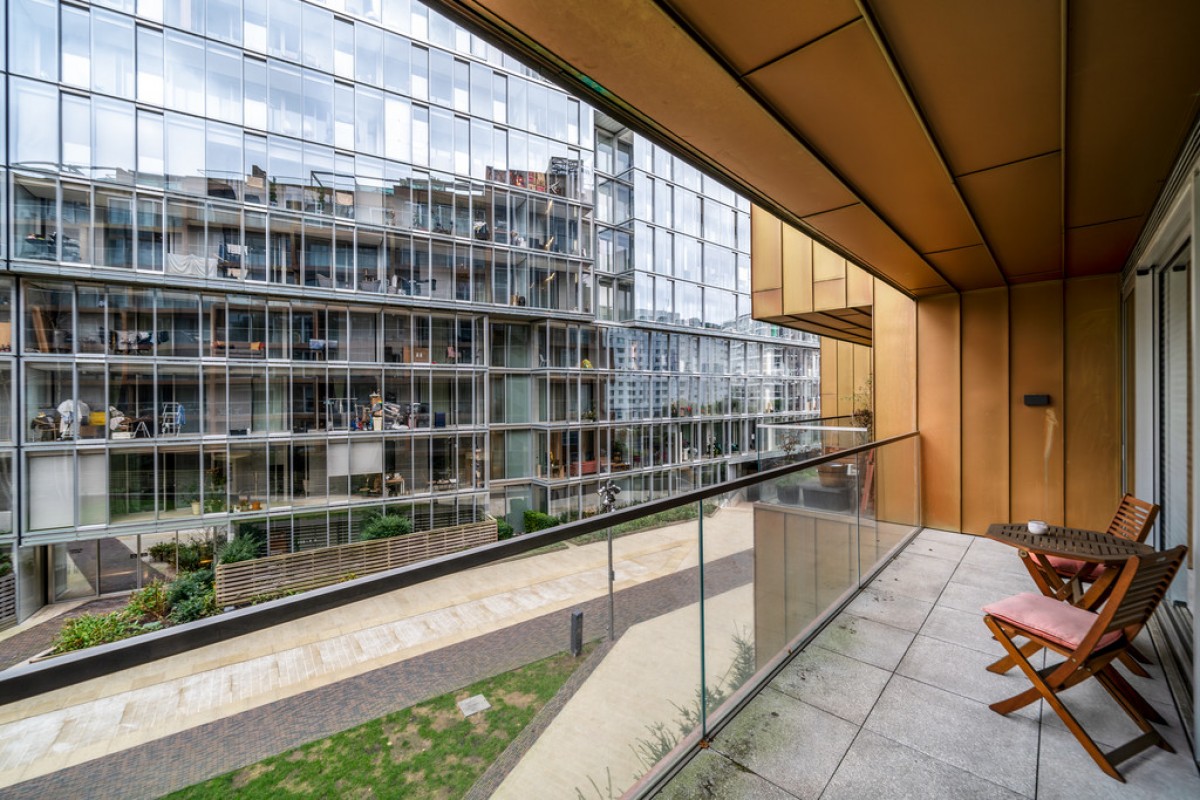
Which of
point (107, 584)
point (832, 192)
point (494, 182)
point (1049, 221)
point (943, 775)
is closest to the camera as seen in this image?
point (943, 775)

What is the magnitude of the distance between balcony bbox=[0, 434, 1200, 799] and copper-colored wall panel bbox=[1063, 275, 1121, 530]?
7.34 ft

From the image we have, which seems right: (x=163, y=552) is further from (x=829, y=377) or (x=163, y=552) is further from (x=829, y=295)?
(x=829, y=377)

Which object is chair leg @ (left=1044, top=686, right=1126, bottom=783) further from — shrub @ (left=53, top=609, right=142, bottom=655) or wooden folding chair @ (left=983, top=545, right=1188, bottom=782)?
shrub @ (left=53, top=609, right=142, bottom=655)

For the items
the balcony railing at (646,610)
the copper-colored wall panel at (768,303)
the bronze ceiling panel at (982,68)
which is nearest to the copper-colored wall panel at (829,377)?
the copper-colored wall panel at (768,303)

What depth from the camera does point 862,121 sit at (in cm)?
228

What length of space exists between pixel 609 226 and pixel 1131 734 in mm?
19025

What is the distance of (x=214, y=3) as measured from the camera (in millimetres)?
11844

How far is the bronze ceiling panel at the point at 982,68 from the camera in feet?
5.35

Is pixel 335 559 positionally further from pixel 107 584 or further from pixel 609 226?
pixel 609 226

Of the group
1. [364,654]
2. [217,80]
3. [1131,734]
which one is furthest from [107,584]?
[1131,734]

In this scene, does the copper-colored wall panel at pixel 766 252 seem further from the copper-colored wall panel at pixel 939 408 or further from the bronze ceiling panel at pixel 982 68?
the bronze ceiling panel at pixel 982 68

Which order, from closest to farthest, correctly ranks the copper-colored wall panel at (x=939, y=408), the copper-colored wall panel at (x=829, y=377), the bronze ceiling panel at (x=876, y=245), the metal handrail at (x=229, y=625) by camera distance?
the metal handrail at (x=229, y=625), the bronze ceiling panel at (x=876, y=245), the copper-colored wall panel at (x=939, y=408), the copper-colored wall panel at (x=829, y=377)

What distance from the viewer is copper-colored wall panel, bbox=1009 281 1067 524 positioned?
17.7 ft

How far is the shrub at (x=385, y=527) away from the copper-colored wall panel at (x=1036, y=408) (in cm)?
1329
